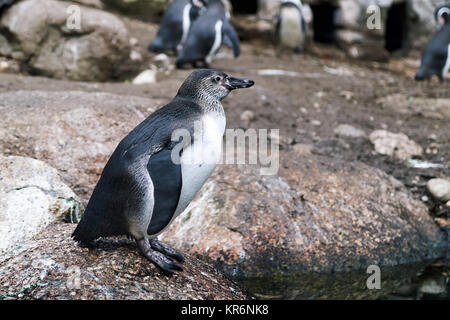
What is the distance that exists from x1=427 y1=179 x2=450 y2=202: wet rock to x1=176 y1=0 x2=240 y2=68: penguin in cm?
423

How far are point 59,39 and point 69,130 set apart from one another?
3.38 m

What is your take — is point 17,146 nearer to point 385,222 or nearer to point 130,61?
point 385,222

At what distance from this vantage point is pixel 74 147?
179 inches

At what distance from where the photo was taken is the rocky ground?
313 centimetres

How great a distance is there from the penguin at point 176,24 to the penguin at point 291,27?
185cm

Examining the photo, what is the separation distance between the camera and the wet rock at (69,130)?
4.43 m

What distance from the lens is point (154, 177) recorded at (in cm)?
253

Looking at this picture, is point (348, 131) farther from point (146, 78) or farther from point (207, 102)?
point (207, 102)

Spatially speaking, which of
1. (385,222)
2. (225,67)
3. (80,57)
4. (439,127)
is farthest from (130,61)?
(385,222)

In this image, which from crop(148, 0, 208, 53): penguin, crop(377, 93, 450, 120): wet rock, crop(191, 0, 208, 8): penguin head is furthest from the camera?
crop(191, 0, 208, 8): penguin head

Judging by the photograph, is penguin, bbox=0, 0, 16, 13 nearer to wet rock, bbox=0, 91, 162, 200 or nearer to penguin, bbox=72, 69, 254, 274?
wet rock, bbox=0, 91, 162, 200

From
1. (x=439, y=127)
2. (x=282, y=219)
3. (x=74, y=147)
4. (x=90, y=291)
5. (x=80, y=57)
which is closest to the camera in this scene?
(x=90, y=291)

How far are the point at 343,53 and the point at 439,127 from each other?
187 inches

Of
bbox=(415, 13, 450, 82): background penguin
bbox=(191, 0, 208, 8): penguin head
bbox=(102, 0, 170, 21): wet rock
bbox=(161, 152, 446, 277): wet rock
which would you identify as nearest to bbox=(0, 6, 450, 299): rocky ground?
bbox=(161, 152, 446, 277): wet rock
